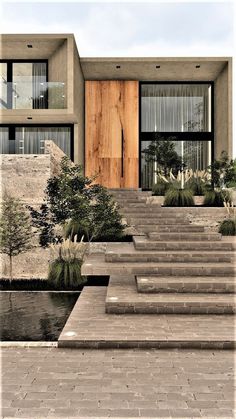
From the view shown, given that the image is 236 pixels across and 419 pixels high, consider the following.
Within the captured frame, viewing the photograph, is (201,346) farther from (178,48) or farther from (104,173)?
(178,48)

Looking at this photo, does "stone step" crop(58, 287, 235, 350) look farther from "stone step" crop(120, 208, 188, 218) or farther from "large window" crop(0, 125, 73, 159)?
"large window" crop(0, 125, 73, 159)

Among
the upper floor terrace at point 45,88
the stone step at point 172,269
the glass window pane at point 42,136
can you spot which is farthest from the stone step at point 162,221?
the glass window pane at point 42,136

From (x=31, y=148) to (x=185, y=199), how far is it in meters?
7.88

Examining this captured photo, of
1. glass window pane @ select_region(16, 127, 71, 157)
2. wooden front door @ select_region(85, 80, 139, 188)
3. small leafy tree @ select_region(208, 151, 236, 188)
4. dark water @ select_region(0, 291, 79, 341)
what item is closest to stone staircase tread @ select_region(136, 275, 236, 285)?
dark water @ select_region(0, 291, 79, 341)

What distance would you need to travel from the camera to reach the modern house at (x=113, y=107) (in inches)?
563

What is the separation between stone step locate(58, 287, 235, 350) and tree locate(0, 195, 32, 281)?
162 inches

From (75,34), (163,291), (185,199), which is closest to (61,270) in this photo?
(163,291)

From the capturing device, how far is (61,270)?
27.2 ft

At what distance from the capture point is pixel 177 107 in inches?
693

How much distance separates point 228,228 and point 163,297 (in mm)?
5542

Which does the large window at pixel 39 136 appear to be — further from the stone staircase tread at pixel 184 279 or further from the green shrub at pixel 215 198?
the stone staircase tread at pixel 184 279

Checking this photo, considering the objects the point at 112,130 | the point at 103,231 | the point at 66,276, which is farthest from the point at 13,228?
the point at 112,130

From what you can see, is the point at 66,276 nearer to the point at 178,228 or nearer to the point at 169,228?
the point at 169,228

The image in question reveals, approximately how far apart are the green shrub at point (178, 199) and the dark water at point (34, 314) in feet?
18.3
